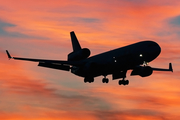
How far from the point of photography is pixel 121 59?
315 feet

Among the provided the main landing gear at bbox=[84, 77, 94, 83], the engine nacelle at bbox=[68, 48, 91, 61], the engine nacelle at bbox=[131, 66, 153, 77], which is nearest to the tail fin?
the engine nacelle at bbox=[68, 48, 91, 61]

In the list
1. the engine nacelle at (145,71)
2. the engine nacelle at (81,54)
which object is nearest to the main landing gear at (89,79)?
the engine nacelle at (81,54)

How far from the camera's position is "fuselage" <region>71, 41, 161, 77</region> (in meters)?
93.8

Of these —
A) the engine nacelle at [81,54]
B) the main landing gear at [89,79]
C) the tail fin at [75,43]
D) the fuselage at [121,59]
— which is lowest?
the main landing gear at [89,79]

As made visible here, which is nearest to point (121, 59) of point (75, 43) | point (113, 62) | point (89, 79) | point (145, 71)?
point (113, 62)

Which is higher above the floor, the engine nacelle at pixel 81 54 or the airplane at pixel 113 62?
the engine nacelle at pixel 81 54

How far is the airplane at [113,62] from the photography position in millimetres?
94125

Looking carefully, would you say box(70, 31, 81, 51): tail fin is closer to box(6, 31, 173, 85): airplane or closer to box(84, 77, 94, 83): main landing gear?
box(6, 31, 173, 85): airplane

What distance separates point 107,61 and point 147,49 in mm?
10350

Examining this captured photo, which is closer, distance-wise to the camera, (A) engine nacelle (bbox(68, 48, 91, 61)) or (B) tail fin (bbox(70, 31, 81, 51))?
(A) engine nacelle (bbox(68, 48, 91, 61))

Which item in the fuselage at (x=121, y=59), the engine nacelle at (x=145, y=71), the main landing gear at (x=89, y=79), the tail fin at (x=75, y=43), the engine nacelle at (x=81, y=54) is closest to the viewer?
the fuselage at (x=121, y=59)

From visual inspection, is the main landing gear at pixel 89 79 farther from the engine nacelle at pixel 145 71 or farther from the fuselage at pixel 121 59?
the engine nacelle at pixel 145 71

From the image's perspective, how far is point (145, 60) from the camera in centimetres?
9431

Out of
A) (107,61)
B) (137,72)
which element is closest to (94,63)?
(107,61)
